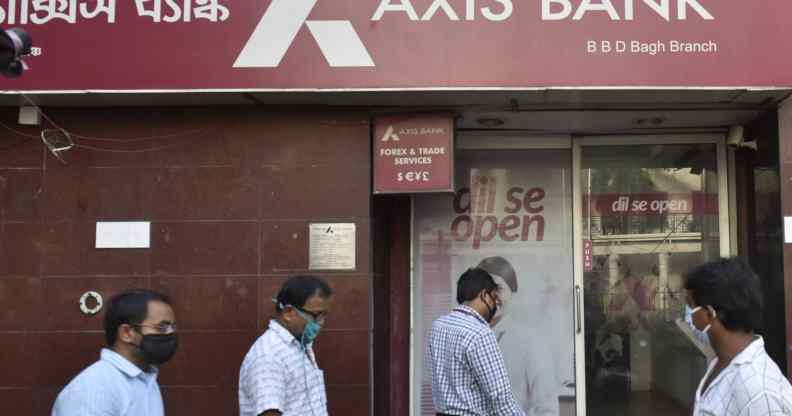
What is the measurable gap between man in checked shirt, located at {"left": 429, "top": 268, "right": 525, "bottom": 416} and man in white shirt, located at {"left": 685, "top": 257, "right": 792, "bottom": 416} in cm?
130

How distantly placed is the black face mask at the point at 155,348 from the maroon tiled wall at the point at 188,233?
242 cm

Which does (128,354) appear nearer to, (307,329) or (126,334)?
(126,334)

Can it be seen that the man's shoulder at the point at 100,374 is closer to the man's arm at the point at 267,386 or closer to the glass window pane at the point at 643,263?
the man's arm at the point at 267,386

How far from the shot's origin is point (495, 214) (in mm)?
6188

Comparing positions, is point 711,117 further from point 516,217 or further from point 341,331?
point 341,331

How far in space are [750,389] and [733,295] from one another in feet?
1.02

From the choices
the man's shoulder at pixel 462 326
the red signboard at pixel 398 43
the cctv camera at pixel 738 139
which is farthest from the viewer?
the cctv camera at pixel 738 139

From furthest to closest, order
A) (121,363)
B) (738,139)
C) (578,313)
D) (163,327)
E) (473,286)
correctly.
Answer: (578,313) → (738,139) → (473,286) → (163,327) → (121,363)

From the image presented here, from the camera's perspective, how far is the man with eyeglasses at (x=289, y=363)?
10.8 feet

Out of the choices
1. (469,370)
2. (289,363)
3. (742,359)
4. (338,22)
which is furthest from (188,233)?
(742,359)

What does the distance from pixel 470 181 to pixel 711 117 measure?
75.3 inches

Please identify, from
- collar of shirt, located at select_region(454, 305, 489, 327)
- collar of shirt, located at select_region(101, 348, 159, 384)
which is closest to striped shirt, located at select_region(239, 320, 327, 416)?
collar of shirt, located at select_region(101, 348, 159, 384)

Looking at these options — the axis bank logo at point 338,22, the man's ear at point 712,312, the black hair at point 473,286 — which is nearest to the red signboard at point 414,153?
the axis bank logo at point 338,22

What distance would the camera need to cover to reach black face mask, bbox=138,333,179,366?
276 centimetres
